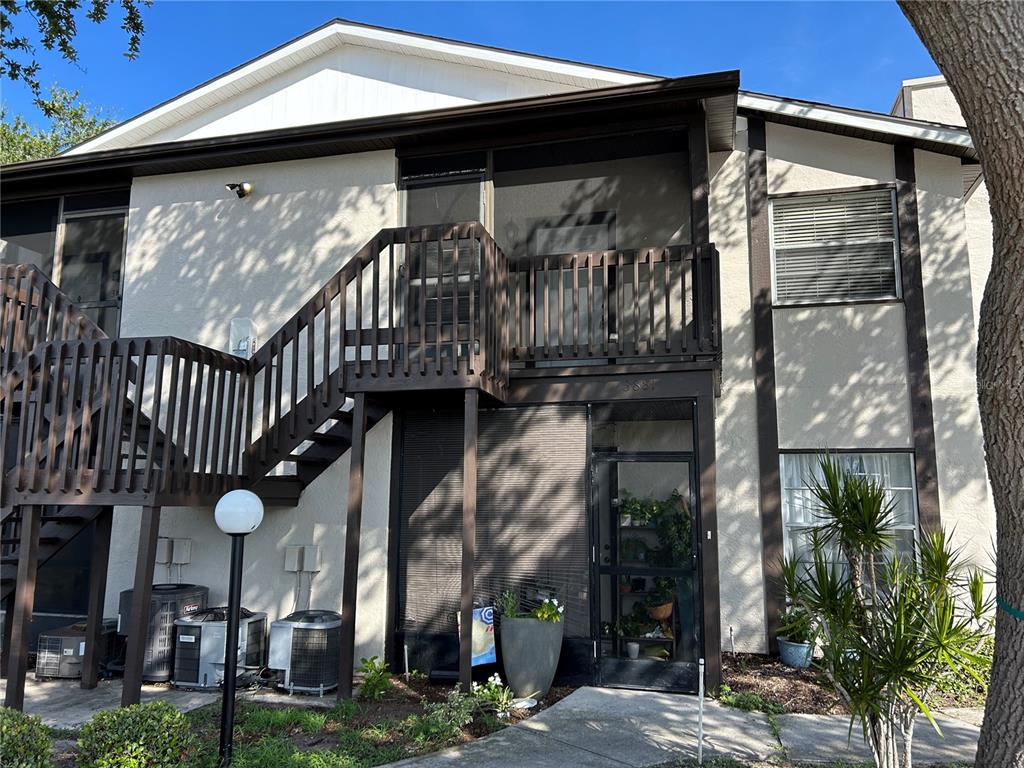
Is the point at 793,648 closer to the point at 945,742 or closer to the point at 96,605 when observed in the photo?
the point at 945,742

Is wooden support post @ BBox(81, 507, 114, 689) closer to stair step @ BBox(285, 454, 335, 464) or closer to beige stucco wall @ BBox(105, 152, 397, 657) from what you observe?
beige stucco wall @ BBox(105, 152, 397, 657)

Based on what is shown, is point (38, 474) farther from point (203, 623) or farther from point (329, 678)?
point (329, 678)

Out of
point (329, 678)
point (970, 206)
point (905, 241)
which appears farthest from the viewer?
point (970, 206)

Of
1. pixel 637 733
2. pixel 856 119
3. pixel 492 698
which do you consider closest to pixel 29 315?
pixel 492 698

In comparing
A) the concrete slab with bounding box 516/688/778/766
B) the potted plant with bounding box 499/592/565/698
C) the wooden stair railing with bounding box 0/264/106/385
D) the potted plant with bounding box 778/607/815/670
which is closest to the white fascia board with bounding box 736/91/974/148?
the potted plant with bounding box 778/607/815/670

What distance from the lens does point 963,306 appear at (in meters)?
7.54

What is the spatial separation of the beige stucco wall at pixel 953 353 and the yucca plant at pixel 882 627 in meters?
3.42

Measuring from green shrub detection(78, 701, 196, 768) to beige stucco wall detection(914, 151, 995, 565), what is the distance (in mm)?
6807

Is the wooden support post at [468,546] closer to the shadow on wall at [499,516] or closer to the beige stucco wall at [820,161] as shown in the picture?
the shadow on wall at [499,516]

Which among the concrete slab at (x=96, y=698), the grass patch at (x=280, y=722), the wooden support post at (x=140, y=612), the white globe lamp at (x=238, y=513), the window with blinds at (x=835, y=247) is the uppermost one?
the window with blinds at (x=835, y=247)

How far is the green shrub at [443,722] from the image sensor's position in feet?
17.1

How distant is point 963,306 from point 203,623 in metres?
7.99

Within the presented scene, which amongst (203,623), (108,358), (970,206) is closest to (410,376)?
(108,358)

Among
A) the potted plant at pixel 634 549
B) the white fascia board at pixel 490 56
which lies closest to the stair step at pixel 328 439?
the potted plant at pixel 634 549
